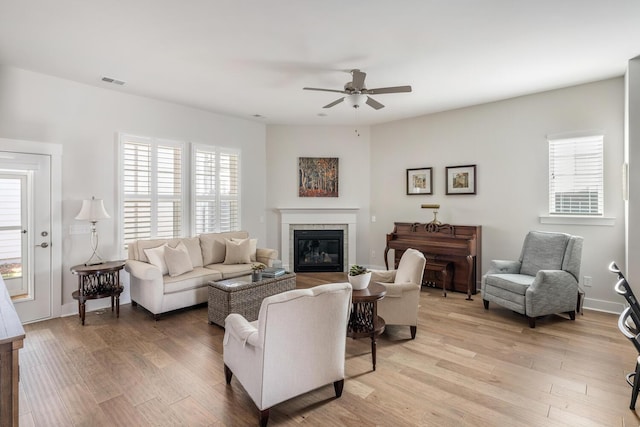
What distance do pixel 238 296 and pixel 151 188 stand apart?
8.10 ft

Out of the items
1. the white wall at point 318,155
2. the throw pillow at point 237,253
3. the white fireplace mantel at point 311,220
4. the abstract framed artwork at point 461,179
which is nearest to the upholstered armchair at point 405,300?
the throw pillow at point 237,253

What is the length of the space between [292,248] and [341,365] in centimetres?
440

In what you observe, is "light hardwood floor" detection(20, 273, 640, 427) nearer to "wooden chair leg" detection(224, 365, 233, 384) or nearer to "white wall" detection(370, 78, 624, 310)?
"wooden chair leg" detection(224, 365, 233, 384)

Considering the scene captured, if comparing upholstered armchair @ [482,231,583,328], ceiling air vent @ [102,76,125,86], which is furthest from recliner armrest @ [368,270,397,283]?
ceiling air vent @ [102,76,125,86]

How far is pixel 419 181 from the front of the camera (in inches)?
240

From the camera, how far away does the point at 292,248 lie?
6730mm

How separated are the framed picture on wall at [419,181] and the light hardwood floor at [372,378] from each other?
274cm

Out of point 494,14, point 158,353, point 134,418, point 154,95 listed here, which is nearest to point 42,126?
point 154,95

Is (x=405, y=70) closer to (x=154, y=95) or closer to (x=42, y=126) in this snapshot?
(x=154, y=95)

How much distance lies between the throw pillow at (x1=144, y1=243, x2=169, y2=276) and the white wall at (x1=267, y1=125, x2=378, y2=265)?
2.61 meters

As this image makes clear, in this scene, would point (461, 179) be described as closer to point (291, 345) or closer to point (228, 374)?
point (291, 345)

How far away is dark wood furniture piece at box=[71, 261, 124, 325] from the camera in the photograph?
388 cm

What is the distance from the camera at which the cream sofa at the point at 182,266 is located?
159 inches

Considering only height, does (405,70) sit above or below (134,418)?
above
